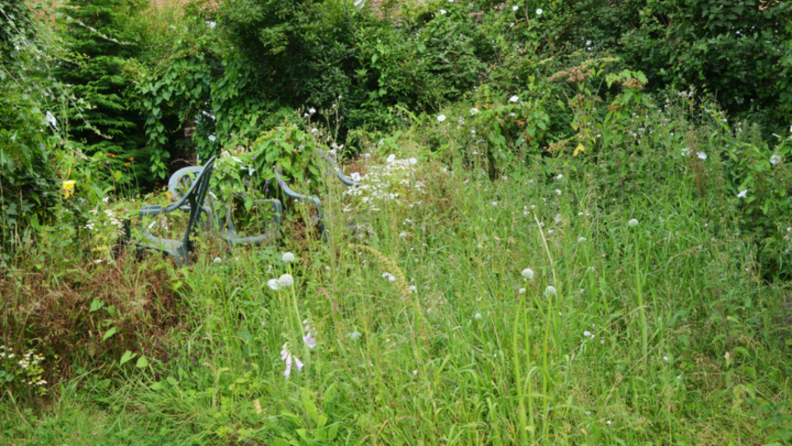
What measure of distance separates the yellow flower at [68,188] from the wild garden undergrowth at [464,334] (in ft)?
1.54

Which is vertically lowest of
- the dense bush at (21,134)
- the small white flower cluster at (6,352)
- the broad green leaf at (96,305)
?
the small white flower cluster at (6,352)

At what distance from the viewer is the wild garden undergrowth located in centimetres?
192

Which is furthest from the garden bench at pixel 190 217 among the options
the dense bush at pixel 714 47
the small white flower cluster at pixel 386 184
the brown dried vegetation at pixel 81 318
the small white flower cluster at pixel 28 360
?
the dense bush at pixel 714 47

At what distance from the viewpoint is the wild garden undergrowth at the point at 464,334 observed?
192 centimetres

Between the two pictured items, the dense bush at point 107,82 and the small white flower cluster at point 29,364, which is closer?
the small white flower cluster at point 29,364

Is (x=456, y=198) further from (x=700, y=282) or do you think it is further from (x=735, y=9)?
(x=735, y=9)

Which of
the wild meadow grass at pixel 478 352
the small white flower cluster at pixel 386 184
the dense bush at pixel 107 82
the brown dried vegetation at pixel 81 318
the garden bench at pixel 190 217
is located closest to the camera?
the wild meadow grass at pixel 478 352

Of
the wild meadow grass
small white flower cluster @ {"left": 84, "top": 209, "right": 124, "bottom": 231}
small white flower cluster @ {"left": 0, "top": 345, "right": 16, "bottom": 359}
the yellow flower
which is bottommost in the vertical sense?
the wild meadow grass

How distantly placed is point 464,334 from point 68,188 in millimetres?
2435

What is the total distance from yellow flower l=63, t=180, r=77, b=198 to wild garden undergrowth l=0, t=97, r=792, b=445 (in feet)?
1.54

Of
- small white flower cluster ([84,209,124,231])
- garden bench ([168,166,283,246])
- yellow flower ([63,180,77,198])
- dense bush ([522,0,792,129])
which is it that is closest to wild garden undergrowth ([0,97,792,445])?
garden bench ([168,166,283,246])

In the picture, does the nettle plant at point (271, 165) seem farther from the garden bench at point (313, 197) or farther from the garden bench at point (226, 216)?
the garden bench at point (226, 216)

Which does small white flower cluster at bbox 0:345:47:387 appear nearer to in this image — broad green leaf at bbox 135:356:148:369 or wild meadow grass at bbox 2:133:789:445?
wild meadow grass at bbox 2:133:789:445

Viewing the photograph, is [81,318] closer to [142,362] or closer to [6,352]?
[6,352]
